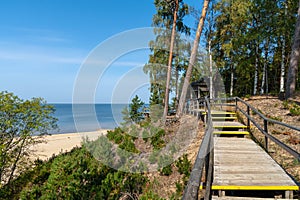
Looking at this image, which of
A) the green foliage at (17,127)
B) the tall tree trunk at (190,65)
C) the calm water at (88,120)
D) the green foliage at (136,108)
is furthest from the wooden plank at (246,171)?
the green foliage at (136,108)

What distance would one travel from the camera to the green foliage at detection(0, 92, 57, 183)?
7.52m

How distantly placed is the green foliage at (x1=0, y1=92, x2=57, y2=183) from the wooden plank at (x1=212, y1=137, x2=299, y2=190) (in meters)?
7.36

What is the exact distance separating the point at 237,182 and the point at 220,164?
2.57 feet

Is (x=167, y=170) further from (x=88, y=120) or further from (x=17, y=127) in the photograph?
(x=88, y=120)

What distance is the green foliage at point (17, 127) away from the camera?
752 cm

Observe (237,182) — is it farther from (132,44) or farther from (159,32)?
(159,32)

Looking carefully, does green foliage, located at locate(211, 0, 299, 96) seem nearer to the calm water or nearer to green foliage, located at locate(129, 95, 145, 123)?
green foliage, located at locate(129, 95, 145, 123)

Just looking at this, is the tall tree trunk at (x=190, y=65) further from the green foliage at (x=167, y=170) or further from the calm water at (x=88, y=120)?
the green foliage at (x=167, y=170)

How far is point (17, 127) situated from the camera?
8.04 metres

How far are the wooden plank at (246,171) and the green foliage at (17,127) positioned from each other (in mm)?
7361

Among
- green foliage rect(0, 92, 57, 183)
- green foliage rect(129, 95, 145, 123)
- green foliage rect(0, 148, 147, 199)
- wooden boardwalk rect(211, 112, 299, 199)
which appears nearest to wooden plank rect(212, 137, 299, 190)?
wooden boardwalk rect(211, 112, 299, 199)

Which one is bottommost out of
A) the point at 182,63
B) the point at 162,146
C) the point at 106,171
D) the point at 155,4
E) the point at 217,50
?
the point at 106,171

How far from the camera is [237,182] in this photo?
293 centimetres

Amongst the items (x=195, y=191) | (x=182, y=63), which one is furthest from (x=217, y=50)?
(x=195, y=191)
